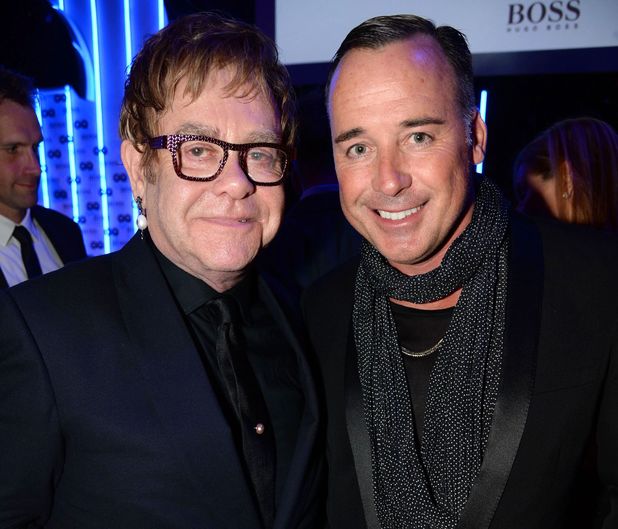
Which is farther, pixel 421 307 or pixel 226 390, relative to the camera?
pixel 421 307

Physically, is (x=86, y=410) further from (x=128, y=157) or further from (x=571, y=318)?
(x=571, y=318)

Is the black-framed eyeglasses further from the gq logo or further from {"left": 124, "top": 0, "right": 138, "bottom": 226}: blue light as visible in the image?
{"left": 124, "top": 0, "right": 138, "bottom": 226}: blue light

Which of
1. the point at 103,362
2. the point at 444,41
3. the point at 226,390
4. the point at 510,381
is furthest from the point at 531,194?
the point at 103,362

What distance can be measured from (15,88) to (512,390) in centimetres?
349

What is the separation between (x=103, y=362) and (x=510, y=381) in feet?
3.45

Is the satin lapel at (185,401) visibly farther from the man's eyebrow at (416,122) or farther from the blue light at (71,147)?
the blue light at (71,147)

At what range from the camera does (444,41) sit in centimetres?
160

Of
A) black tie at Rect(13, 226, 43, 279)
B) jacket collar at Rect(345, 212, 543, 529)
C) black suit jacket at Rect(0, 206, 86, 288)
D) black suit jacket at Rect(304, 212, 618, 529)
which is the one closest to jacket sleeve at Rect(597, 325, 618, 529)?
black suit jacket at Rect(304, 212, 618, 529)

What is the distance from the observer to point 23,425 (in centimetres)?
119

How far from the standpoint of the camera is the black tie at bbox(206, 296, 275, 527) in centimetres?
136

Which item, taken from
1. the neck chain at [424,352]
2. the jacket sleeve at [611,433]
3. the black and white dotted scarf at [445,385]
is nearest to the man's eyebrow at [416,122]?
the black and white dotted scarf at [445,385]

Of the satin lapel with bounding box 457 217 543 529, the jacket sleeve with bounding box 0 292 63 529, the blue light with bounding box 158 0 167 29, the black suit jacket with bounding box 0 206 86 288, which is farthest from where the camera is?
the blue light with bounding box 158 0 167 29

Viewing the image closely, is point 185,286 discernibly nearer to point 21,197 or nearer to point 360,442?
point 360,442

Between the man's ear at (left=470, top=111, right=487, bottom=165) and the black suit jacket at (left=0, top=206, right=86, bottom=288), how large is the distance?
2.83 meters
